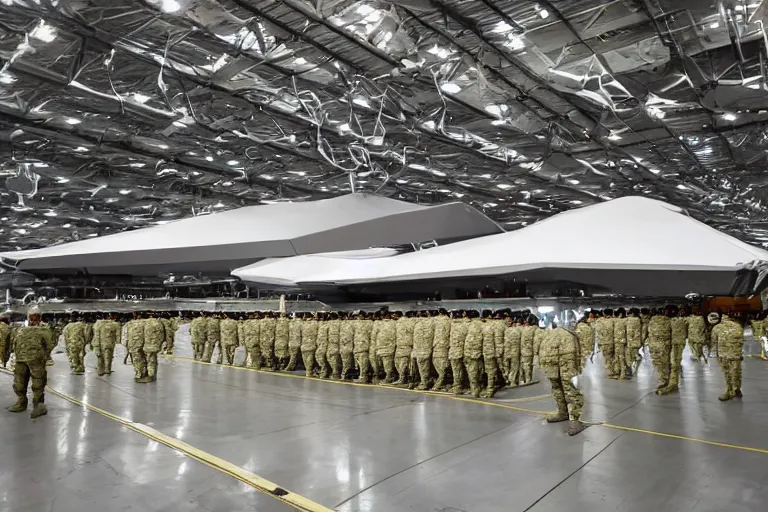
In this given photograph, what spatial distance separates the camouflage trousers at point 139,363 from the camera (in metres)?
8.73

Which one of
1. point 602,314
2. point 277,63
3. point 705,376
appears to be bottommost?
point 705,376

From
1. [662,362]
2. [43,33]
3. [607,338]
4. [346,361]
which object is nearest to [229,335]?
[346,361]

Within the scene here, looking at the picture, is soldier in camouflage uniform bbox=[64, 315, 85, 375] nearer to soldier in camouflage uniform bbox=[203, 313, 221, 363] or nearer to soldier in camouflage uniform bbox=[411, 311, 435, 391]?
soldier in camouflage uniform bbox=[203, 313, 221, 363]

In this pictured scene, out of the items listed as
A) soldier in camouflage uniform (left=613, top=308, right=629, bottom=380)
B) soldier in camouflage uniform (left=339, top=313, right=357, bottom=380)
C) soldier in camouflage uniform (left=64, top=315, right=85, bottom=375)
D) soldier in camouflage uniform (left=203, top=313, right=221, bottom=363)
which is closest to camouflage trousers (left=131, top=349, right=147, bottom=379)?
soldier in camouflage uniform (left=64, top=315, right=85, bottom=375)

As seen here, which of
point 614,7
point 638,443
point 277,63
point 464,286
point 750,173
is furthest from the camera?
point 750,173

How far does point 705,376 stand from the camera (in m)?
9.01

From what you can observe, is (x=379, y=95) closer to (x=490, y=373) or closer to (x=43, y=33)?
(x=43, y=33)

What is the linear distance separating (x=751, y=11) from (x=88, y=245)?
6596 millimetres

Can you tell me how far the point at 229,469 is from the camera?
3.89 meters

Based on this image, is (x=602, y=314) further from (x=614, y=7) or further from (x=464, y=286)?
(x=614, y=7)

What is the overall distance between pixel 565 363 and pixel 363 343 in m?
4.23

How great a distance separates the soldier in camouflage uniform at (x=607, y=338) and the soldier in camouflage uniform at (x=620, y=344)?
0.14 ft

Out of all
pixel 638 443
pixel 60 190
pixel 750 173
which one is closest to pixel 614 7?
pixel 638 443

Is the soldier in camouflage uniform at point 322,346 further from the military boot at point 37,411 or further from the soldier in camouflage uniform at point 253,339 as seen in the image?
the military boot at point 37,411
